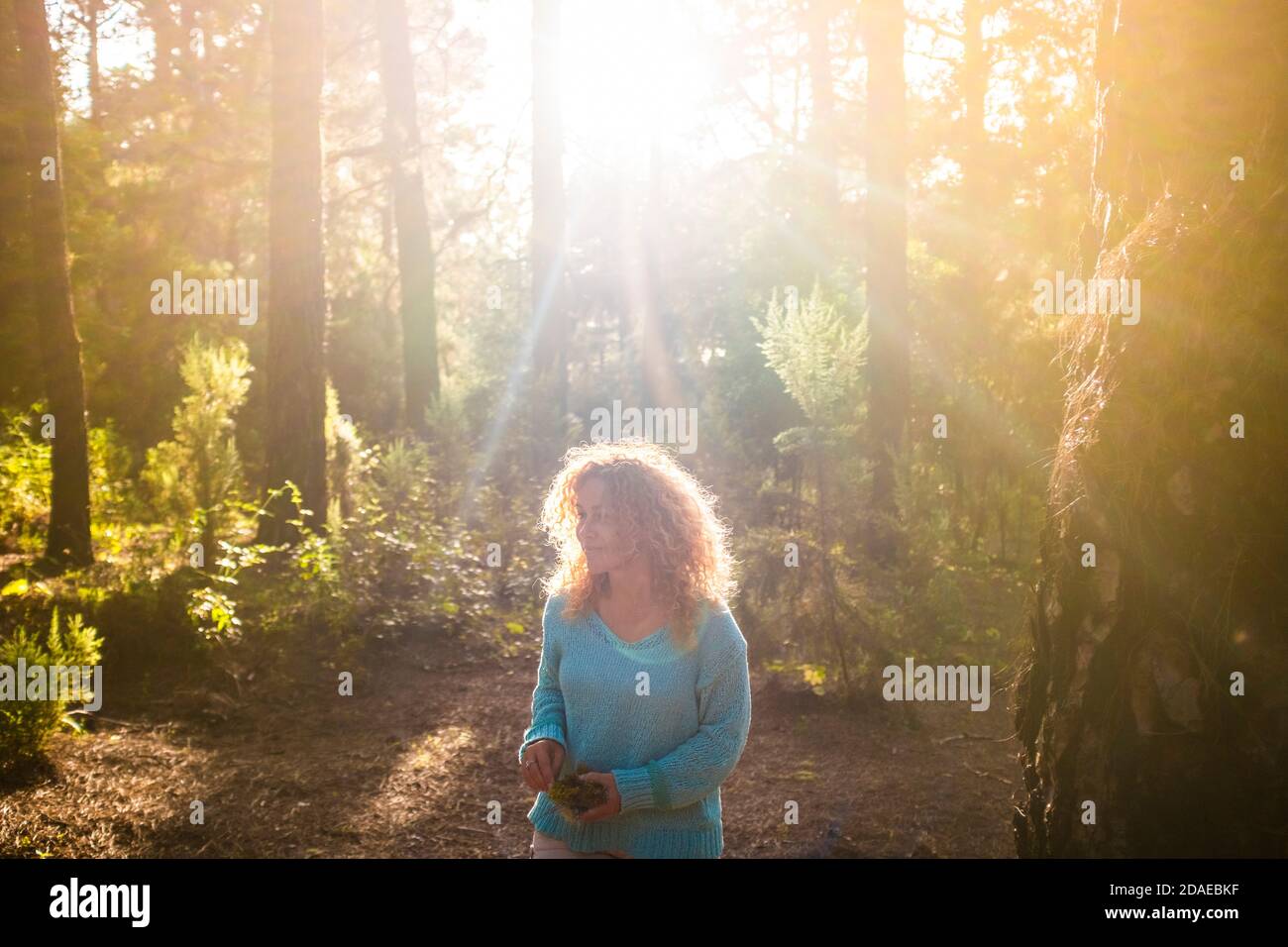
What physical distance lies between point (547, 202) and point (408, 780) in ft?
43.1

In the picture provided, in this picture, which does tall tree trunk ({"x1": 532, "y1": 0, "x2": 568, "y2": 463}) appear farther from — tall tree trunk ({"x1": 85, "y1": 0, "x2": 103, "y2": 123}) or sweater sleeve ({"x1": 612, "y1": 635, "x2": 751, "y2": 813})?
sweater sleeve ({"x1": 612, "y1": 635, "x2": 751, "y2": 813})

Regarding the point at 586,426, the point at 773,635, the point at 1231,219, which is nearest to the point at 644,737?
the point at 1231,219

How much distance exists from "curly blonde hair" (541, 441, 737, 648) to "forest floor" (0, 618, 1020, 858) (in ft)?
8.61

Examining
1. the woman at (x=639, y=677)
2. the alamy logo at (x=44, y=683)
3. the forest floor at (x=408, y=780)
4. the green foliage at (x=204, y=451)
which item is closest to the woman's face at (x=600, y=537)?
the woman at (x=639, y=677)

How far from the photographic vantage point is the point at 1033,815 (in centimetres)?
360

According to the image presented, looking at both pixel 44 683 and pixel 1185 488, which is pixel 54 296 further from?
pixel 1185 488

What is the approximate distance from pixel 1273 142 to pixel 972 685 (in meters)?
5.35

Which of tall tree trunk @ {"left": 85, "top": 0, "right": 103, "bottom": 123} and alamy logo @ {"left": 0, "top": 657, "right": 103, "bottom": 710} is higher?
tall tree trunk @ {"left": 85, "top": 0, "right": 103, "bottom": 123}

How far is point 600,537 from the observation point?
3146 millimetres

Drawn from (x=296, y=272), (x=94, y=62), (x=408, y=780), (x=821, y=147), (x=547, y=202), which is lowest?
(x=408, y=780)

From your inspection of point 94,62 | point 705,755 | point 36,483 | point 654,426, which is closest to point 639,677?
point 705,755

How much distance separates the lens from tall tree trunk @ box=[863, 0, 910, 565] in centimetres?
1123

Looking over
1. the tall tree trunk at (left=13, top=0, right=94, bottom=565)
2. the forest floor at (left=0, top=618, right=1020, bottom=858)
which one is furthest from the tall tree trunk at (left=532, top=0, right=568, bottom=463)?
the forest floor at (left=0, top=618, right=1020, bottom=858)

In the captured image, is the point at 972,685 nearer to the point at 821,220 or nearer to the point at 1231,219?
the point at 1231,219
